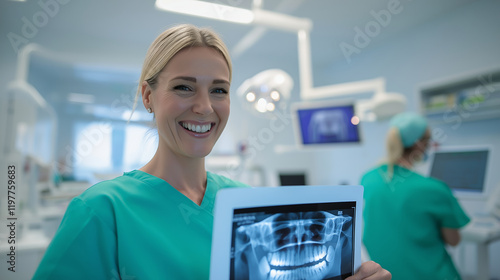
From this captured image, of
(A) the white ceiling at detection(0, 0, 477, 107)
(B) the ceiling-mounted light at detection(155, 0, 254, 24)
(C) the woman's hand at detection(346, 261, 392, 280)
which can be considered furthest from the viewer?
(A) the white ceiling at detection(0, 0, 477, 107)

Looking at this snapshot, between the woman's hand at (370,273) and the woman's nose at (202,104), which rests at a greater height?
the woman's nose at (202,104)

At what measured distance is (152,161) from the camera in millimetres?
807

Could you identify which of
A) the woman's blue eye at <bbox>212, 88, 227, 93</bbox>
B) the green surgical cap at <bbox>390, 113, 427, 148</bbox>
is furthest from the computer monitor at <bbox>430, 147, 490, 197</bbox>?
the woman's blue eye at <bbox>212, 88, 227, 93</bbox>

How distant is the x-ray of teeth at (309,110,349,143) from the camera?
7.91ft

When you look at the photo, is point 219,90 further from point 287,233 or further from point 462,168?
point 462,168

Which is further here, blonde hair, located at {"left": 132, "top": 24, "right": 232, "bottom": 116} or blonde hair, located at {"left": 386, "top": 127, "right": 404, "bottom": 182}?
blonde hair, located at {"left": 386, "top": 127, "right": 404, "bottom": 182}

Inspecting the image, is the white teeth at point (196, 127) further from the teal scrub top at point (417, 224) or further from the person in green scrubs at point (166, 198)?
the teal scrub top at point (417, 224)

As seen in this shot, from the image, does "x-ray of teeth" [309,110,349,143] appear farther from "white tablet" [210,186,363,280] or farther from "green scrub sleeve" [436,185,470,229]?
"white tablet" [210,186,363,280]

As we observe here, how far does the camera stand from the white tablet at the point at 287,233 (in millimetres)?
549

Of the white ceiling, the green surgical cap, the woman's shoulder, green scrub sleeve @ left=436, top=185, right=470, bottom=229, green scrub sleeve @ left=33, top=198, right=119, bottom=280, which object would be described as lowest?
green scrub sleeve @ left=436, top=185, right=470, bottom=229

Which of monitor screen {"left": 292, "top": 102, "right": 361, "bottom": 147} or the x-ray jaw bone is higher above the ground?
monitor screen {"left": 292, "top": 102, "right": 361, "bottom": 147}

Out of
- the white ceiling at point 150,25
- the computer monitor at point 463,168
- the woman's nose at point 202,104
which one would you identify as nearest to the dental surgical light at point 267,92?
the white ceiling at point 150,25

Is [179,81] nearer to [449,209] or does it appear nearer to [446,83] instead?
[449,209]

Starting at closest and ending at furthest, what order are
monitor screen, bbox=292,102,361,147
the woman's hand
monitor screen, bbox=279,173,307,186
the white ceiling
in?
1. the woman's hand
2. the white ceiling
3. monitor screen, bbox=292,102,361,147
4. monitor screen, bbox=279,173,307,186
